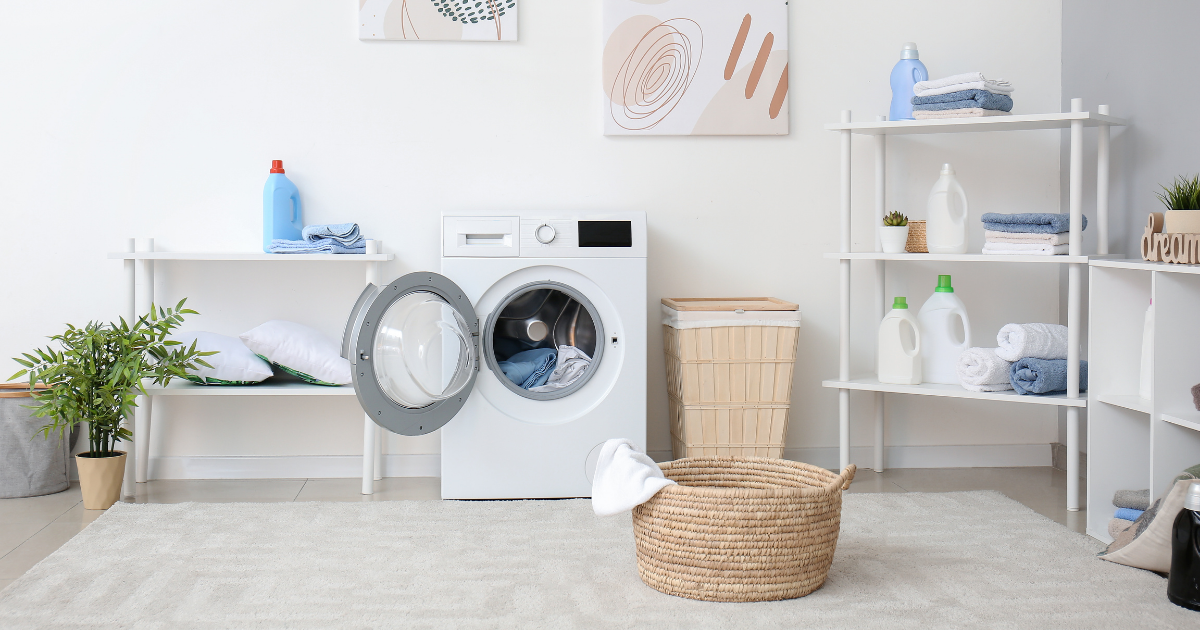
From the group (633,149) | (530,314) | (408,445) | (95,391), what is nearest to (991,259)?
(633,149)

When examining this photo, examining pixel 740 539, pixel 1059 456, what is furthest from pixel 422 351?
pixel 1059 456

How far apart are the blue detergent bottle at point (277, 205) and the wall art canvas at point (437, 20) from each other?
20.3 inches

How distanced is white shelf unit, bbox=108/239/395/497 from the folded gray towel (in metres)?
1.98

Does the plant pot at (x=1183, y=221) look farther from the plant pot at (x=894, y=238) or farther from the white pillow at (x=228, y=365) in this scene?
the white pillow at (x=228, y=365)

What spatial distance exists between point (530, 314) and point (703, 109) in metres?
0.90

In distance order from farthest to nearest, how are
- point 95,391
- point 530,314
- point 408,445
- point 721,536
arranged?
point 408,445, point 530,314, point 95,391, point 721,536

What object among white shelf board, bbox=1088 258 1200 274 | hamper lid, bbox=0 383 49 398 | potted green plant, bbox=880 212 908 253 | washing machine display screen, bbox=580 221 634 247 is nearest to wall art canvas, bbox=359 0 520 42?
washing machine display screen, bbox=580 221 634 247

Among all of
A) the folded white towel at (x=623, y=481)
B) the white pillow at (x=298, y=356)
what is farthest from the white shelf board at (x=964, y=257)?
the white pillow at (x=298, y=356)

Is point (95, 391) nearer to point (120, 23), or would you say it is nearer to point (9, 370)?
point (9, 370)

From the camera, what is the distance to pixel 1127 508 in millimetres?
2105

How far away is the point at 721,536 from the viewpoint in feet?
5.62

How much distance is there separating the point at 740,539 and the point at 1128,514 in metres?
1.02

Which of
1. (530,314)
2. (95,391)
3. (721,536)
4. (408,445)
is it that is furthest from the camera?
(408,445)

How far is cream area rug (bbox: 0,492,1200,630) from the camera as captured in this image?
1.70 meters
